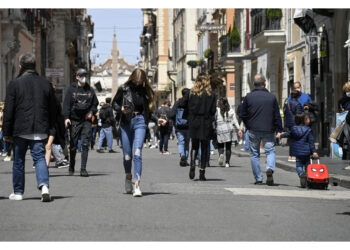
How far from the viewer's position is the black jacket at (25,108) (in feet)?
Result: 32.7

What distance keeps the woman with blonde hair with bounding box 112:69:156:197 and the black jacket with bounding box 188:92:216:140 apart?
9.85 ft

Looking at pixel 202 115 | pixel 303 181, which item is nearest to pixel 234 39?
pixel 202 115

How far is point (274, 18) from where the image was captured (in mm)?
34438

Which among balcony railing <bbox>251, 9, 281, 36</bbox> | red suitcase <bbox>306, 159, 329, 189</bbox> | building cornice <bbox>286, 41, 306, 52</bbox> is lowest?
red suitcase <bbox>306, 159, 329, 189</bbox>

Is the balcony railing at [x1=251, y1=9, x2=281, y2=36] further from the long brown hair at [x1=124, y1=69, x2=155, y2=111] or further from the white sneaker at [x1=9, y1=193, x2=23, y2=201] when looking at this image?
the white sneaker at [x1=9, y1=193, x2=23, y2=201]

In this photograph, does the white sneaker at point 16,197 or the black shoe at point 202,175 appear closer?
the white sneaker at point 16,197

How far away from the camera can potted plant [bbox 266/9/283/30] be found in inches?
1348

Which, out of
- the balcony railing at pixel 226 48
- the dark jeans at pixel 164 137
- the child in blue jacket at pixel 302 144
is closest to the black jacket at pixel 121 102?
the child in blue jacket at pixel 302 144

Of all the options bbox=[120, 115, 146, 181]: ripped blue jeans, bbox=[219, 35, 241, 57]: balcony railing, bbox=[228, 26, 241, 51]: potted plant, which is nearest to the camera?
bbox=[120, 115, 146, 181]: ripped blue jeans

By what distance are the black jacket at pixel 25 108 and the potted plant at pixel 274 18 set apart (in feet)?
82.0

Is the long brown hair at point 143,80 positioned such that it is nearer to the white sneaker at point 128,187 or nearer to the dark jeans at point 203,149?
the white sneaker at point 128,187

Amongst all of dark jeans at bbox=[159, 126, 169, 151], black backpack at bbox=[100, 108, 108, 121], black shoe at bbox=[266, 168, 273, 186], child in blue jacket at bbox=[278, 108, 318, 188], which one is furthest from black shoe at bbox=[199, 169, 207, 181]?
black backpack at bbox=[100, 108, 108, 121]

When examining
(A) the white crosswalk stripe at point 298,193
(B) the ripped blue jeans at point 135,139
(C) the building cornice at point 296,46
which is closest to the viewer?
(B) the ripped blue jeans at point 135,139

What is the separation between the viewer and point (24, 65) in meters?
10.2
